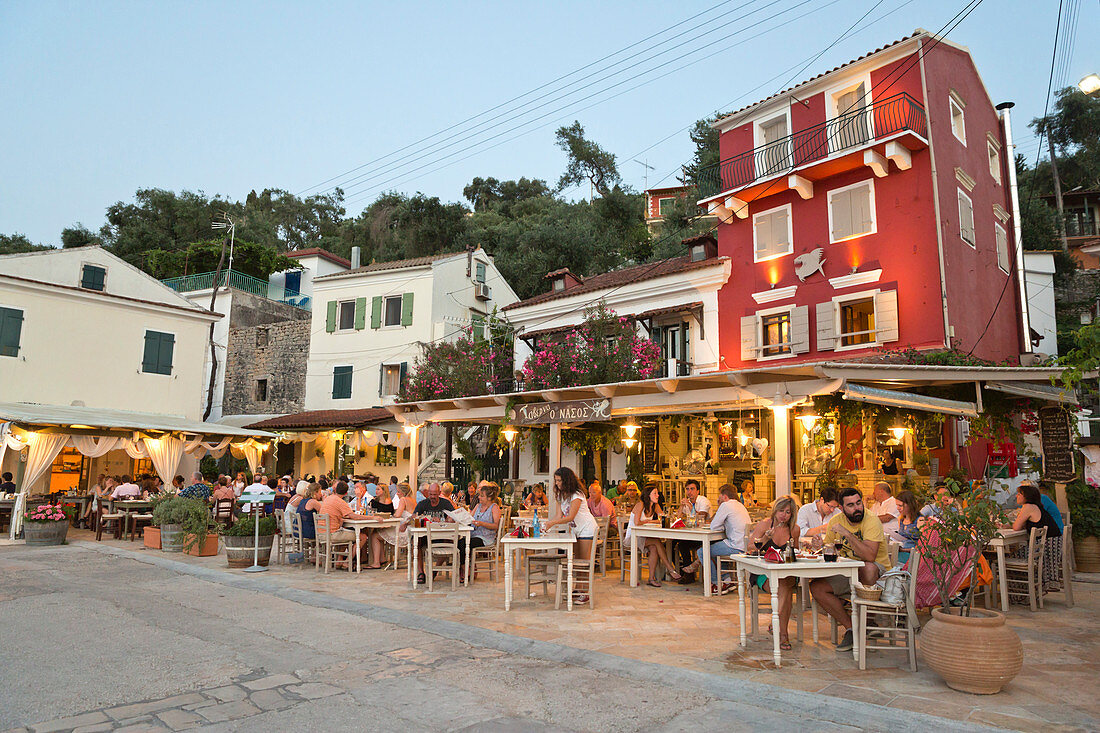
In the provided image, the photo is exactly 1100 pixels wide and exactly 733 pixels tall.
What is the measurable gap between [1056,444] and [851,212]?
6238 millimetres

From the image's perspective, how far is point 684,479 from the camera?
53.2 ft

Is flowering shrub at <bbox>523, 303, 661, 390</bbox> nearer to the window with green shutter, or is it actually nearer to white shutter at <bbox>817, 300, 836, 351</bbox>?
white shutter at <bbox>817, 300, 836, 351</bbox>

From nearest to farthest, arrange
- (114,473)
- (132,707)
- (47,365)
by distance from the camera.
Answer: (132,707), (47,365), (114,473)

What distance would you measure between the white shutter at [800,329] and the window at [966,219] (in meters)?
3.60

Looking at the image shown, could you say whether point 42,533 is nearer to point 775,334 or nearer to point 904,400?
point 904,400

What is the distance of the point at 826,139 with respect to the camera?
1581 centimetres

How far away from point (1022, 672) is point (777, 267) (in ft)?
41.0

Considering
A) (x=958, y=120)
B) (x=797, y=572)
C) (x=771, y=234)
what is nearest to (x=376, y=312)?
(x=771, y=234)

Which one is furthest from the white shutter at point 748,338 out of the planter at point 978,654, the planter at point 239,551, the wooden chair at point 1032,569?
the planter at point 978,654

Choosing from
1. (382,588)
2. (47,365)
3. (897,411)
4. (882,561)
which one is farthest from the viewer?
(47,365)

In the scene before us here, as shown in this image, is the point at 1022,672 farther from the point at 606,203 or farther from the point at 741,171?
the point at 606,203

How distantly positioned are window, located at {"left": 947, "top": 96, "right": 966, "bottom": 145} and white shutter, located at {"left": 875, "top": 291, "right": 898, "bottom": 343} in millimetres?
4730

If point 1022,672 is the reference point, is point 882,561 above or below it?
above

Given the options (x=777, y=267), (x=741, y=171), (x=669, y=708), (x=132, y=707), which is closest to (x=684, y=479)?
(x=777, y=267)
